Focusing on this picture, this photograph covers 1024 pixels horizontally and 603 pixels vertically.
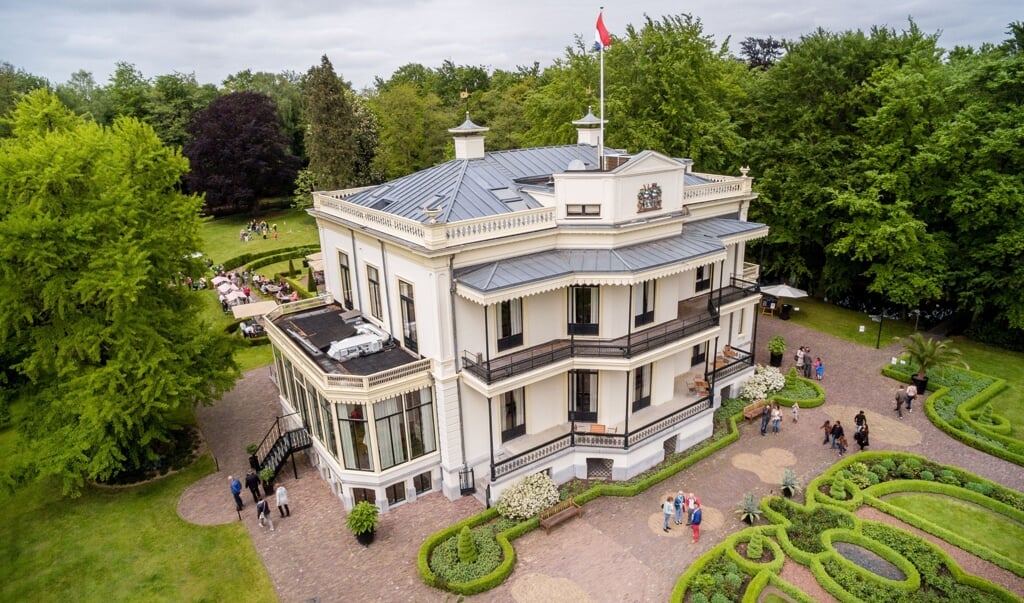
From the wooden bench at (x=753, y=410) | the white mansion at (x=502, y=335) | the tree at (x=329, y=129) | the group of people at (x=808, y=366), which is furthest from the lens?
the tree at (x=329, y=129)

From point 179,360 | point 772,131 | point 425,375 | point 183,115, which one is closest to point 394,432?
point 425,375

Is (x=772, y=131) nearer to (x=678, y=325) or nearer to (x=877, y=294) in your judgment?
(x=877, y=294)

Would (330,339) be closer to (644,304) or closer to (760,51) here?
(644,304)

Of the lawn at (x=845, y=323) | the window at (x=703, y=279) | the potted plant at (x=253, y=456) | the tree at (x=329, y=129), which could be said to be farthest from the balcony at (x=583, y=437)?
the tree at (x=329, y=129)

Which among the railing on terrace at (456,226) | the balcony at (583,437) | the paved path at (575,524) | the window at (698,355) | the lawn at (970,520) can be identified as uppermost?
the railing on terrace at (456,226)

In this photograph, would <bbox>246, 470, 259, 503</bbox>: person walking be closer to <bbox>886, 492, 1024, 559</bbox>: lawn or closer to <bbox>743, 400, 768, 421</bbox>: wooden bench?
<bbox>743, 400, 768, 421</bbox>: wooden bench

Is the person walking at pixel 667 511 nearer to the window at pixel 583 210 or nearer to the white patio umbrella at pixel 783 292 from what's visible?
the window at pixel 583 210
